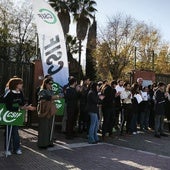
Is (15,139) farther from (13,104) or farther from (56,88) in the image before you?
(56,88)

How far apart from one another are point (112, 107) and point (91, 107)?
142cm

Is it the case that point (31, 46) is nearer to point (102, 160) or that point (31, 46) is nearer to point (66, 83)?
point (66, 83)

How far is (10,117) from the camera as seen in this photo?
8.95 metres

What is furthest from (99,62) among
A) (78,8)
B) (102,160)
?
(102,160)

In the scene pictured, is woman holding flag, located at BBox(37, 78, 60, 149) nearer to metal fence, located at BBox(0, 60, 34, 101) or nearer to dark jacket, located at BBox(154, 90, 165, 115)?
metal fence, located at BBox(0, 60, 34, 101)

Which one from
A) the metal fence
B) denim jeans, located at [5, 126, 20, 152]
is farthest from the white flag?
denim jeans, located at [5, 126, 20, 152]

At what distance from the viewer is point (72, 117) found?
39.7 ft

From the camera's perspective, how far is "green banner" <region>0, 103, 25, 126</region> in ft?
29.0

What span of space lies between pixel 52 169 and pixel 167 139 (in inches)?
242

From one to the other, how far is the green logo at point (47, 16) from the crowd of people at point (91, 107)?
2.13 m

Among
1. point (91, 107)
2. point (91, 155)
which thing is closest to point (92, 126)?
point (91, 107)

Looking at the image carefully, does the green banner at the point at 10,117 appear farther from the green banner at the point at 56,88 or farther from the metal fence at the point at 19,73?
the metal fence at the point at 19,73

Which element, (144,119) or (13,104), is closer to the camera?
(13,104)

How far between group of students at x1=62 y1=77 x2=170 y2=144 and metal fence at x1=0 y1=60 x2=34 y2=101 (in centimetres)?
Answer: 185
